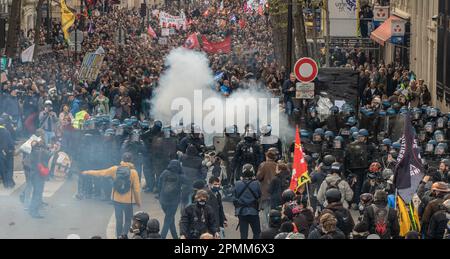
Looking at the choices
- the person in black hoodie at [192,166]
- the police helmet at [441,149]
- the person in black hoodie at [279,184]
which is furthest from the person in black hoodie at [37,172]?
the police helmet at [441,149]

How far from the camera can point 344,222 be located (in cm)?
1498

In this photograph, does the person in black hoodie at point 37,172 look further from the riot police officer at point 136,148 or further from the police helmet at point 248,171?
the police helmet at point 248,171

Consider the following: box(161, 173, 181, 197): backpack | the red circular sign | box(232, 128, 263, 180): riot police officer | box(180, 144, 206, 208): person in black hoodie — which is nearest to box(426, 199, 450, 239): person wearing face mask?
box(161, 173, 181, 197): backpack

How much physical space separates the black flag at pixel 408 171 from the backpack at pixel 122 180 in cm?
380

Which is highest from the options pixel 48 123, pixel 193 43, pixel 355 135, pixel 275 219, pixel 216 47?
pixel 193 43

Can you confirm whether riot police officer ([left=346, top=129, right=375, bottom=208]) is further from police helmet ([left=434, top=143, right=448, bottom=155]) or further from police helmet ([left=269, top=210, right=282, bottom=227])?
police helmet ([left=269, top=210, right=282, bottom=227])

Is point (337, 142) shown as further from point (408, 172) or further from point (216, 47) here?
point (216, 47)

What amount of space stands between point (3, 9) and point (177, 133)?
43.6 m

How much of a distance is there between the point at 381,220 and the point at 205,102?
Answer: 14274 mm

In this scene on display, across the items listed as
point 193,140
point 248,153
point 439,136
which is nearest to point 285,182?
point 248,153

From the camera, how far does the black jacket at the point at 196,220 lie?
15.4m

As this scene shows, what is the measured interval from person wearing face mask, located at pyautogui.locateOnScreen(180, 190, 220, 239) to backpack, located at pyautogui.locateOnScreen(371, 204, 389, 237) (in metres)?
1.96
